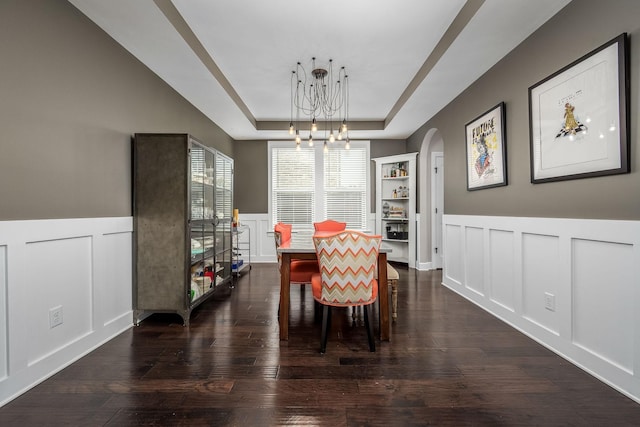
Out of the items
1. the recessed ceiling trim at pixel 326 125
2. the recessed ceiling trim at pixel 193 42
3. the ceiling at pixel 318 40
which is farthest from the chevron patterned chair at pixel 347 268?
the recessed ceiling trim at pixel 326 125

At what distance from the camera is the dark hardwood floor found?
1.48 metres

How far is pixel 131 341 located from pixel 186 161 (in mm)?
1557

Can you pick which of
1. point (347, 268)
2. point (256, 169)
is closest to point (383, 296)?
point (347, 268)

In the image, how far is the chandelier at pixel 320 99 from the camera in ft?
11.0

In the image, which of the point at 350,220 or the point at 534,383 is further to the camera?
the point at 350,220

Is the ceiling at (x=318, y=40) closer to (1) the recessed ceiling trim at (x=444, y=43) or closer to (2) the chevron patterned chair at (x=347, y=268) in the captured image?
(1) the recessed ceiling trim at (x=444, y=43)

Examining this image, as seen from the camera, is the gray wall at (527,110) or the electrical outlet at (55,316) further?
the electrical outlet at (55,316)

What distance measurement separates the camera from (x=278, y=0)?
2189 mm

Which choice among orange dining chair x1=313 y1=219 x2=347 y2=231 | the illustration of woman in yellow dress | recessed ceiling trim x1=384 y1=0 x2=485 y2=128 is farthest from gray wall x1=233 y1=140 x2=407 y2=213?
the illustration of woman in yellow dress

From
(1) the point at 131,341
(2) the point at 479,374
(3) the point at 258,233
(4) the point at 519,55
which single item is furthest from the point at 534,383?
(3) the point at 258,233

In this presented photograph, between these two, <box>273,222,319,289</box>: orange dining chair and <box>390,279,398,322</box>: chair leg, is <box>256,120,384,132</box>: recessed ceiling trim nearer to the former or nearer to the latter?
<box>273,222,319,289</box>: orange dining chair

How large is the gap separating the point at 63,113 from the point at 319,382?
2.41m

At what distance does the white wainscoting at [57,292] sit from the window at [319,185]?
3.44 meters

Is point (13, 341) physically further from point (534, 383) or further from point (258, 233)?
point (258, 233)
